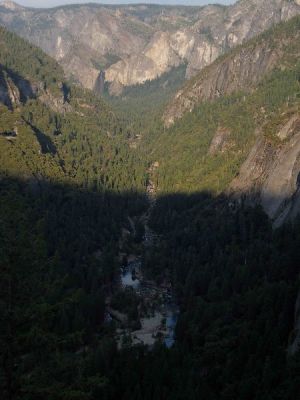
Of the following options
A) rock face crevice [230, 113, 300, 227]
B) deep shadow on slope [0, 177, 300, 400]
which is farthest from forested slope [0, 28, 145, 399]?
rock face crevice [230, 113, 300, 227]

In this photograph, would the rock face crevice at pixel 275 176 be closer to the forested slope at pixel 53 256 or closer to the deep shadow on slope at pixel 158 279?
the deep shadow on slope at pixel 158 279

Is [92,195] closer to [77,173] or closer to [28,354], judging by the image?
[77,173]

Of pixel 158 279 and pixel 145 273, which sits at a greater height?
pixel 145 273

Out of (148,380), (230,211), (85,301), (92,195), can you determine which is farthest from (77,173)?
(148,380)

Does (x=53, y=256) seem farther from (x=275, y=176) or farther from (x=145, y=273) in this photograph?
(x=275, y=176)

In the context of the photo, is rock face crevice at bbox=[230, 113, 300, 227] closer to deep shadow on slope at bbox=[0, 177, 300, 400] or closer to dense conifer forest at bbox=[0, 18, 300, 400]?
dense conifer forest at bbox=[0, 18, 300, 400]

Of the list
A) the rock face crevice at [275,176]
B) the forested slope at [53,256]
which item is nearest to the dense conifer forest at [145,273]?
the forested slope at [53,256]

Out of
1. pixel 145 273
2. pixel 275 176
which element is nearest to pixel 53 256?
pixel 145 273
